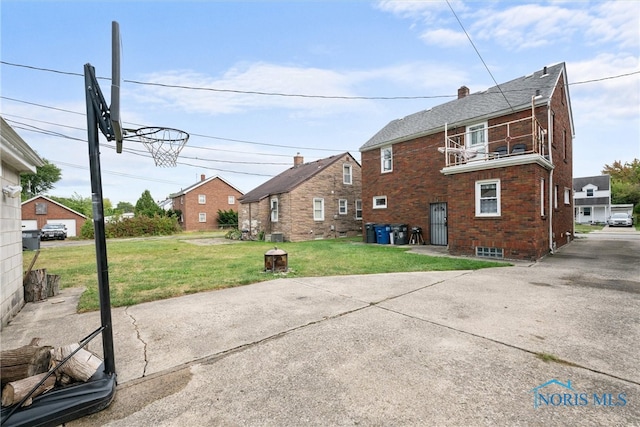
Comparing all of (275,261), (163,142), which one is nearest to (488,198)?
(275,261)

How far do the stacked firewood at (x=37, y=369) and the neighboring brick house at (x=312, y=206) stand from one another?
54.1 feet

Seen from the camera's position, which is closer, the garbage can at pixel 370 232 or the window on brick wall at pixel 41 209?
the garbage can at pixel 370 232

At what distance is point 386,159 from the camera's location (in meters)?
17.1

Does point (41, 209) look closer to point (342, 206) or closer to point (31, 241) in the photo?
point (31, 241)

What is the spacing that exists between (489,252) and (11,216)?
1305 cm

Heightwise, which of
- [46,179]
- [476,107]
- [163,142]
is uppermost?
[46,179]

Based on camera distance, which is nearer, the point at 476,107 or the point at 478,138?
the point at 478,138

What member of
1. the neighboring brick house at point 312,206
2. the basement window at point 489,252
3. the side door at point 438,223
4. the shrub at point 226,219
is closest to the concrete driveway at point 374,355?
the basement window at point 489,252

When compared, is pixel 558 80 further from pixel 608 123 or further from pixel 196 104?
pixel 196 104

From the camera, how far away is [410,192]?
50.9ft

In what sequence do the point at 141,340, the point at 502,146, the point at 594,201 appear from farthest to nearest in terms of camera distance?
the point at 594,201, the point at 502,146, the point at 141,340

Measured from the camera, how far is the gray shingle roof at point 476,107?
40.0ft

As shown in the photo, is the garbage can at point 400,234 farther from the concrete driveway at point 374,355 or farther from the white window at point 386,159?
the concrete driveway at point 374,355

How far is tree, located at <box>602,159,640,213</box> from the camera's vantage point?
39.2 m
